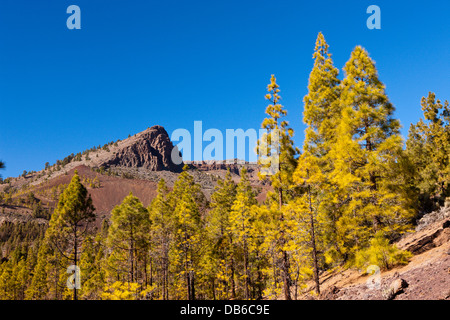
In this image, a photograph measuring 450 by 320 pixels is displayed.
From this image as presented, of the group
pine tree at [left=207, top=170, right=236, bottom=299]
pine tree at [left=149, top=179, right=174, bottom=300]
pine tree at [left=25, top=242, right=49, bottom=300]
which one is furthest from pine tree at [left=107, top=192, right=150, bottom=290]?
pine tree at [left=25, top=242, right=49, bottom=300]

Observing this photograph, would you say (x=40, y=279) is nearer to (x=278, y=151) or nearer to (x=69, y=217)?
(x=69, y=217)

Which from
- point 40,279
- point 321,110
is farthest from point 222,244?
point 40,279

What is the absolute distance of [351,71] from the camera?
17219mm

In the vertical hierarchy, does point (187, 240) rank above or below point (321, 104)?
below

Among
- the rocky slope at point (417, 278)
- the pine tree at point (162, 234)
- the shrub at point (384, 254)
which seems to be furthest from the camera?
the pine tree at point (162, 234)

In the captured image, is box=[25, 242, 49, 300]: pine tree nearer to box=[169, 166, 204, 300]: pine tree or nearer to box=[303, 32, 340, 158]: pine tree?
box=[169, 166, 204, 300]: pine tree

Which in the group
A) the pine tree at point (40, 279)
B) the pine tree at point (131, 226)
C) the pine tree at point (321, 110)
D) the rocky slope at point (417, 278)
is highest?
the pine tree at point (321, 110)

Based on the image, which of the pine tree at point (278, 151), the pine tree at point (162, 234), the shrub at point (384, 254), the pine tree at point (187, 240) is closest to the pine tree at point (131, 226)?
the pine tree at point (162, 234)

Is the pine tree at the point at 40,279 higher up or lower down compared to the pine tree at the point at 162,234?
lower down

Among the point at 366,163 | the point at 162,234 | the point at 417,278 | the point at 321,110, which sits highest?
the point at 321,110

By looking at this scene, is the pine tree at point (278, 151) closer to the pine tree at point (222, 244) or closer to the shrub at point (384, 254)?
the shrub at point (384, 254)

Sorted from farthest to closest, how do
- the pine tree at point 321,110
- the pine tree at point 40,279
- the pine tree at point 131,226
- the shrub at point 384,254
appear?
the pine tree at point 40,279, the pine tree at point 131,226, the pine tree at point 321,110, the shrub at point 384,254
